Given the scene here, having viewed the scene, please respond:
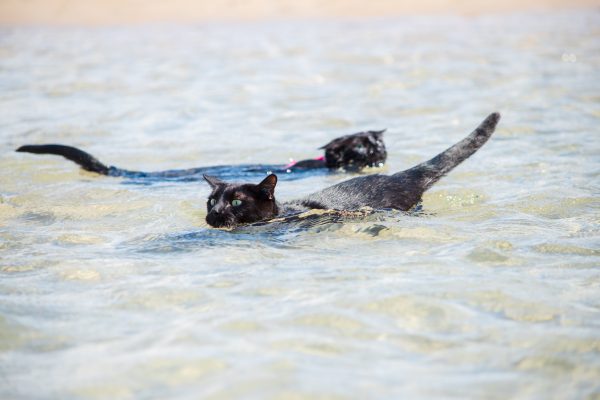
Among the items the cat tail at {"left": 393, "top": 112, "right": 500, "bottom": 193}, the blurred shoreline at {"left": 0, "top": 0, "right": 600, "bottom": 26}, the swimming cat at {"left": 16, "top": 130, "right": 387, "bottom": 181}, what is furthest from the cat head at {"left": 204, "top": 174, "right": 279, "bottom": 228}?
the blurred shoreline at {"left": 0, "top": 0, "right": 600, "bottom": 26}

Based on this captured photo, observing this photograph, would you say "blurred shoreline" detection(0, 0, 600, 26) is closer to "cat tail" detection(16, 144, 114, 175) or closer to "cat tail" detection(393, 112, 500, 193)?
"cat tail" detection(16, 144, 114, 175)

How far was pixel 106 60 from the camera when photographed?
18.4 meters

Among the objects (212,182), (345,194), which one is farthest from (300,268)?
(212,182)

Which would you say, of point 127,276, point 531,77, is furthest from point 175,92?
point 127,276

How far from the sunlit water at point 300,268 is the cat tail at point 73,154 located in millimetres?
165

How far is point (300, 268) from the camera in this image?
15.9 feet

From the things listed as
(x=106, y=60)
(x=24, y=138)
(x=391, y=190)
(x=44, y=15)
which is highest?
(x=44, y=15)

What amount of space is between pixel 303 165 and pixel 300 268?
12.1ft

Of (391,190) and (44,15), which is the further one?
(44,15)

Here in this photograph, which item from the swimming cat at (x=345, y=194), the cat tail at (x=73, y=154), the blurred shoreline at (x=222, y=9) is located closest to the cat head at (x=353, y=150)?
the swimming cat at (x=345, y=194)

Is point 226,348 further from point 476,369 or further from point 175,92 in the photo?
point 175,92

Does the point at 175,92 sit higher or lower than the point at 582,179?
higher

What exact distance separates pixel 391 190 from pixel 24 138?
242 inches

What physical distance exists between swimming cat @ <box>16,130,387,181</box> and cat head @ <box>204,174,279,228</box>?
2.00 m
